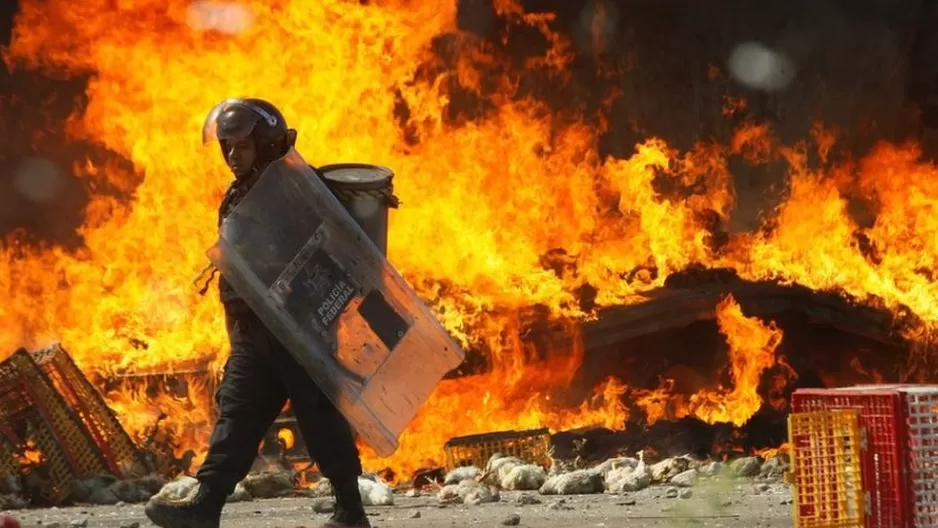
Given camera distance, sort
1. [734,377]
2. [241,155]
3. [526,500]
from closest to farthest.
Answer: [241,155]
[526,500]
[734,377]

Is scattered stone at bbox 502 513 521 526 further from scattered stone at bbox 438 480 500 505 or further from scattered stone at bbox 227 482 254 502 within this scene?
scattered stone at bbox 227 482 254 502

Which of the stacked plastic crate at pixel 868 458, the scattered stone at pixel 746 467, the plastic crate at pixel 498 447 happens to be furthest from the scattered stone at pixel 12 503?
the stacked plastic crate at pixel 868 458

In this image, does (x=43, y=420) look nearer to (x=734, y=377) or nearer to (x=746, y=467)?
(x=746, y=467)

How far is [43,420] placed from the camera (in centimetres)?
884

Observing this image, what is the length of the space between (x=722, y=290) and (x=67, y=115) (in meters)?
6.36

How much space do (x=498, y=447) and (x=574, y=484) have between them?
4.52 ft

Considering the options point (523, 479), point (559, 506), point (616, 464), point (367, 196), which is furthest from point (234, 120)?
point (616, 464)

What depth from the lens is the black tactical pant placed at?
520 cm

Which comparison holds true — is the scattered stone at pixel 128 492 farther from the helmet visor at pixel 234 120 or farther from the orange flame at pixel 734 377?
the orange flame at pixel 734 377

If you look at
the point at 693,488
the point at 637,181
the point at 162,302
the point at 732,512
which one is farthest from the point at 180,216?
the point at 732,512

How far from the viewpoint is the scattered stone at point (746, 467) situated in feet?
28.9

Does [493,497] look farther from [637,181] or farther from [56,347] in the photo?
[637,181]

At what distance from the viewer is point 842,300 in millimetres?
11125

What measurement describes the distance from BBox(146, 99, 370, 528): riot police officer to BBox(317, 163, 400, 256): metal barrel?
27 centimetres
